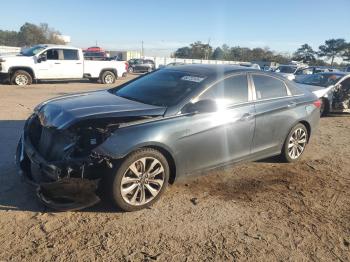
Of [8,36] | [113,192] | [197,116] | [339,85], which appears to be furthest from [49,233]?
[8,36]

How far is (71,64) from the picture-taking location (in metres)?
17.9

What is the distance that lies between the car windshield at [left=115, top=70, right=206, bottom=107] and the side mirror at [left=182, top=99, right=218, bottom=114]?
0.53 ft

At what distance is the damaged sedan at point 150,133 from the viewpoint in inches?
154

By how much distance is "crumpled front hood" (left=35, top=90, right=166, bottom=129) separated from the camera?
13.7 ft

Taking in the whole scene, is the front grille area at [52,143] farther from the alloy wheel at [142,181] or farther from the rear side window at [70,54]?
the rear side window at [70,54]

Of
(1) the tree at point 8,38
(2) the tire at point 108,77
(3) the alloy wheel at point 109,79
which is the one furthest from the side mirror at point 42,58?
(1) the tree at point 8,38

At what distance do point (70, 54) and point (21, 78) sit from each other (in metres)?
2.56

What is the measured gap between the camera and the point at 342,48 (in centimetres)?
9062

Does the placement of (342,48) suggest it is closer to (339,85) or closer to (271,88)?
(339,85)

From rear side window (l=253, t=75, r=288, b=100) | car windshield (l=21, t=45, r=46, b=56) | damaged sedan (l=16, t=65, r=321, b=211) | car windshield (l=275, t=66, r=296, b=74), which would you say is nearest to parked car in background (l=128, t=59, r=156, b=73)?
car windshield (l=275, t=66, r=296, b=74)

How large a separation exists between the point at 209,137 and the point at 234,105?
0.69 meters

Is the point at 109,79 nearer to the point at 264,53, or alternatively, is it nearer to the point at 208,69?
the point at 208,69

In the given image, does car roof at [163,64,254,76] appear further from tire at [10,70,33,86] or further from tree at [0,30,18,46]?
tree at [0,30,18,46]

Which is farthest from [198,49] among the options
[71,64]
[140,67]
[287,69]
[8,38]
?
[71,64]
